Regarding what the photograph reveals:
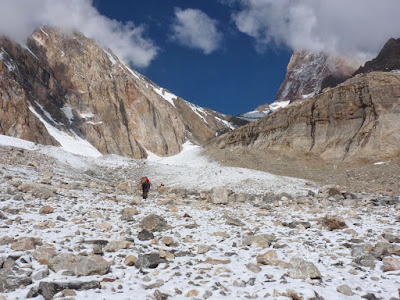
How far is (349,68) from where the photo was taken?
170 meters

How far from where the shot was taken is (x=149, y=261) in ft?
18.7

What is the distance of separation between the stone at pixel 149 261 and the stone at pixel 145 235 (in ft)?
4.21

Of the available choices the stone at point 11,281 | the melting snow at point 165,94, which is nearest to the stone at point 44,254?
the stone at point 11,281

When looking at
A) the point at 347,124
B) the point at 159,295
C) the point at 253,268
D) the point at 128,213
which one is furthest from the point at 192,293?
the point at 347,124

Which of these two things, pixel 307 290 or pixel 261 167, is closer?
pixel 307 290

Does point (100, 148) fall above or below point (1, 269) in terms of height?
above

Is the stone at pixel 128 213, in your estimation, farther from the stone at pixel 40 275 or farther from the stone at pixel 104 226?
the stone at pixel 40 275

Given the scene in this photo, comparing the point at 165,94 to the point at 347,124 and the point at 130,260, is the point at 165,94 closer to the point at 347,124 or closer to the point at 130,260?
the point at 347,124

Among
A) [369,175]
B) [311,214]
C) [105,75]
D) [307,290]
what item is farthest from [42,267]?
[105,75]

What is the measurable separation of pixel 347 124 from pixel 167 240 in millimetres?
37583

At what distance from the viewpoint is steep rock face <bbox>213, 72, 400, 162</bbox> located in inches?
1340

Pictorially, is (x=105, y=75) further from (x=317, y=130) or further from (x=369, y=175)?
(x=369, y=175)

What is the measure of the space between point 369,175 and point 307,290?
2637cm

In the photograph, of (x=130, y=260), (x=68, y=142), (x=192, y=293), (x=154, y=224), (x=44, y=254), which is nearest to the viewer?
(x=192, y=293)
